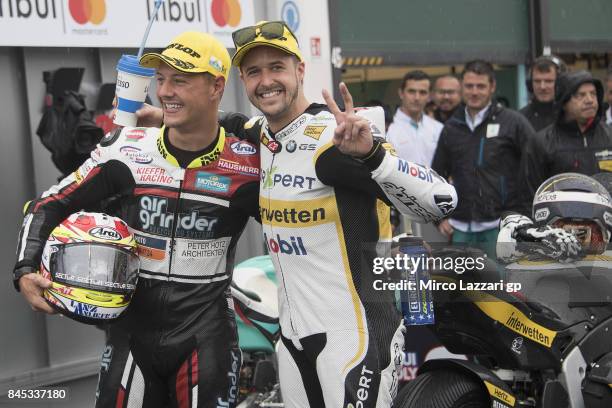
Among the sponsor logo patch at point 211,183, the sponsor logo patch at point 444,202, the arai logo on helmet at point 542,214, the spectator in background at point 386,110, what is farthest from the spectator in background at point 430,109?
the sponsor logo patch at point 444,202

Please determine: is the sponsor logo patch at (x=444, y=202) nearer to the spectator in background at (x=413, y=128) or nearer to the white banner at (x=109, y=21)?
the white banner at (x=109, y=21)

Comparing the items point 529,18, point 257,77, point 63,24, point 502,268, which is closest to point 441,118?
point 529,18

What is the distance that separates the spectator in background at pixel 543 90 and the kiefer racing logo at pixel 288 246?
5.06 metres

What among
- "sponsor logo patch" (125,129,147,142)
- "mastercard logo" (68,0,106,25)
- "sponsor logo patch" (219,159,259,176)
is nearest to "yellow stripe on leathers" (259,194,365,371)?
"sponsor logo patch" (219,159,259,176)

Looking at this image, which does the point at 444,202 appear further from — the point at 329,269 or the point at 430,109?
the point at 430,109

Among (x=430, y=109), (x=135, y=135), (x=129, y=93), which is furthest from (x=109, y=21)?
(x=430, y=109)

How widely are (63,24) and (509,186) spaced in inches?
133

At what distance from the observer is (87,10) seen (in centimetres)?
692

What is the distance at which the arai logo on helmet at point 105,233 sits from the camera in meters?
3.91

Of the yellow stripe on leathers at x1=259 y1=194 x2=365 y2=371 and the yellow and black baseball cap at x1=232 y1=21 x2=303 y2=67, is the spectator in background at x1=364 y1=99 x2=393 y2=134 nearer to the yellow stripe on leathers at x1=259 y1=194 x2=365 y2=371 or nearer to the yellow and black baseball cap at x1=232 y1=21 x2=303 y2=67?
the yellow and black baseball cap at x1=232 y1=21 x2=303 y2=67

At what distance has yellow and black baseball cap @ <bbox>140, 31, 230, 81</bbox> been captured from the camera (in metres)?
3.93

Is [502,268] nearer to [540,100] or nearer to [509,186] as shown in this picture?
[509,186]

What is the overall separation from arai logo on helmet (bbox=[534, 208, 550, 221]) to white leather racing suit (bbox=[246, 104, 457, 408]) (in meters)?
1.23

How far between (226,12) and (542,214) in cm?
381
